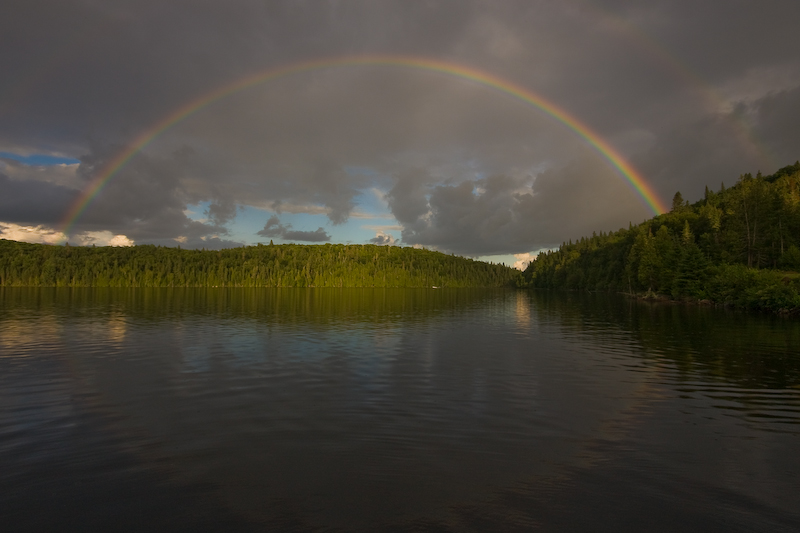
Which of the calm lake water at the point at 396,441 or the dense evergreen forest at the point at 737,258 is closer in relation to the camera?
the calm lake water at the point at 396,441

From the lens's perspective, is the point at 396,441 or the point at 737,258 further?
the point at 737,258

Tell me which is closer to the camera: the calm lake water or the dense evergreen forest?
the calm lake water

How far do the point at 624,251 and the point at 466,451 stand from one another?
19454 centimetres

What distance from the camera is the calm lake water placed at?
11109mm

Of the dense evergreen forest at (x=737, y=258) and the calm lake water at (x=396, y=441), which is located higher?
the dense evergreen forest at (x=737, y=258)

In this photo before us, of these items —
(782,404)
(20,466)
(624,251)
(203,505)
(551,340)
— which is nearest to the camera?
(203,505)

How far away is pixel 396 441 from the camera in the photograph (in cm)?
1614

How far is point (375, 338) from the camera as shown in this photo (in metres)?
45.2

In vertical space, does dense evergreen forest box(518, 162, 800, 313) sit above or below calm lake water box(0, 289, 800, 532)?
above

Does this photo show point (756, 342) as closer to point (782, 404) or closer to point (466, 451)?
point (782, 404)

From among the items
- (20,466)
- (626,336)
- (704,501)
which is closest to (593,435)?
(704,501)

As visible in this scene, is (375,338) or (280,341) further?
(375,338)

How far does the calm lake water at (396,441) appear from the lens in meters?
11.1

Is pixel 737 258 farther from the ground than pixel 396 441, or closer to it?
farther from the ground
